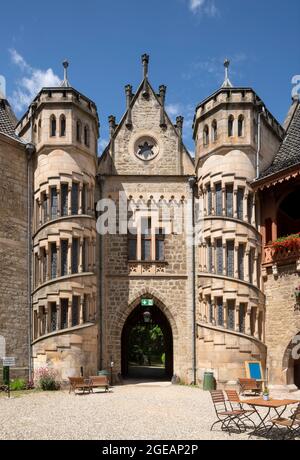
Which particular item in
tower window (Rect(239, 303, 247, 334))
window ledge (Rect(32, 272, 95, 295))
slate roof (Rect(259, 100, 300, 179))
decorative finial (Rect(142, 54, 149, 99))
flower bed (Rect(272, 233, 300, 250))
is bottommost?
tower window (Rect(239, 303, 247, 334))

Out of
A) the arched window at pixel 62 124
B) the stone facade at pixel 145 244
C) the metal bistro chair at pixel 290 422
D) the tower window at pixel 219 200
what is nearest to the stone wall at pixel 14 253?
the stone facade at pixel 145 244

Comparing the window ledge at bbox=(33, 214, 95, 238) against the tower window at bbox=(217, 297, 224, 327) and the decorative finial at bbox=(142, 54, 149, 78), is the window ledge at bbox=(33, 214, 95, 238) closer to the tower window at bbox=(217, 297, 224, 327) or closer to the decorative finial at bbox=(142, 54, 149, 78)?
the tower window at bbox=(217, 297, 224, 327)

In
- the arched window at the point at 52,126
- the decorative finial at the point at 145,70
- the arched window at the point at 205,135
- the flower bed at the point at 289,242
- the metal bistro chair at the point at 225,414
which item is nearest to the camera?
the metal bistro chair at the point at 225,414

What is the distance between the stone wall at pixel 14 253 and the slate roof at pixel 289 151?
928 cm

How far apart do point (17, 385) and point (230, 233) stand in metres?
9.42

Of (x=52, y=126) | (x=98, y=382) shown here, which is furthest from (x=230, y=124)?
(x=98, y=382)

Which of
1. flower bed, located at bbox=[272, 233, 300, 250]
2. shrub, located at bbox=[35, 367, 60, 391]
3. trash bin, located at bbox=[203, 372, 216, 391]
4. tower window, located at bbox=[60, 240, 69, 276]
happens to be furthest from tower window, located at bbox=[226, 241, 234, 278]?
shrub, located at bbox=[35, 367, 60, 391]

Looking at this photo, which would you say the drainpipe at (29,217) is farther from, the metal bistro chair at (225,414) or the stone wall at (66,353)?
the metal bistro chair at (225,414)

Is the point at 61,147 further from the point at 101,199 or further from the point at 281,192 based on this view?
the point at 281,192

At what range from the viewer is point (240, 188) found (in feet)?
68.9

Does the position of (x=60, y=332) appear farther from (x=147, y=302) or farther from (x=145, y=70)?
(x=145, y=70)

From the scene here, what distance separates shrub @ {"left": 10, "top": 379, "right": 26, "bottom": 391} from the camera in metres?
19.1

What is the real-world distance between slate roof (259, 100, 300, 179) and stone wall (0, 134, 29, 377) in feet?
30.4

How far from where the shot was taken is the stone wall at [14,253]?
19859 millimetres
